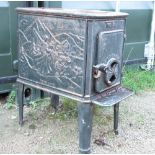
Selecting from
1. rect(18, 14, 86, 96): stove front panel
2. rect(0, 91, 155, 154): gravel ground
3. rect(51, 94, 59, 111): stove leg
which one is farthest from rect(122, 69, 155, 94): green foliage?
rect(18, 14, 86, 96): stove front panel

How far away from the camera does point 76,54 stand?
2.60 m

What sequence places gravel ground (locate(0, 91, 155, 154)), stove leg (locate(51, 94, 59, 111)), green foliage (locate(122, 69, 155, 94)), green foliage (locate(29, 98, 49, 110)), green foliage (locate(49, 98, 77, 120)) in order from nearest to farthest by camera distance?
1. gravel ground (locate(0, 91, 155, 154))
2. green foliage (locate(49, 98, 77, 120))
3. stove leg (locate(51, 94, 59, 111))
4. green foliage (locate(29, 98, 49, 110))
5. green foliage (locate(122, 69, 155, 94))

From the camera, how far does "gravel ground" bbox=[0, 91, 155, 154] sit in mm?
2936

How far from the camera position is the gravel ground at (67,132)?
9.63 ft

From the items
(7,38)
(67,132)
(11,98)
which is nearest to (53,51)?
(67,132)

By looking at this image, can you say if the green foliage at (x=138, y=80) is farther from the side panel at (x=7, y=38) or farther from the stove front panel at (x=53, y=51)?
the stove front panel at (x=53, y=51)

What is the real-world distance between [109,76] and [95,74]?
0.22 m

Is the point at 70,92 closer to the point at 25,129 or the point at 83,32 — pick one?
the point at 83,32

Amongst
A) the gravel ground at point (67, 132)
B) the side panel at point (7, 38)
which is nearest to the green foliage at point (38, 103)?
the gravel ground at point (67, 132)

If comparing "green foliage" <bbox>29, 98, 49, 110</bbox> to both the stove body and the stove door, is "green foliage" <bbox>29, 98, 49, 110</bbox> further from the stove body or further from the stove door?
the stove door

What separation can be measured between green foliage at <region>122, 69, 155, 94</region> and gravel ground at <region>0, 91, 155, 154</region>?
25.1 inches

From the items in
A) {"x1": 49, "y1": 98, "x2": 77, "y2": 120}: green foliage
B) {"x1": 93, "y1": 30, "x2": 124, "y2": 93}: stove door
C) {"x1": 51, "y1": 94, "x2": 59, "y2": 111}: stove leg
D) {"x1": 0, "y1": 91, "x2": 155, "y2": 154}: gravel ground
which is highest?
{"x1": 93, "y1": 30, "x2": 124, "y2": 93}: stove door

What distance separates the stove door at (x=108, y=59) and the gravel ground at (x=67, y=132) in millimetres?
543

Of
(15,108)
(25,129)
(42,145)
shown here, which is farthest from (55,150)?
(15,108)
